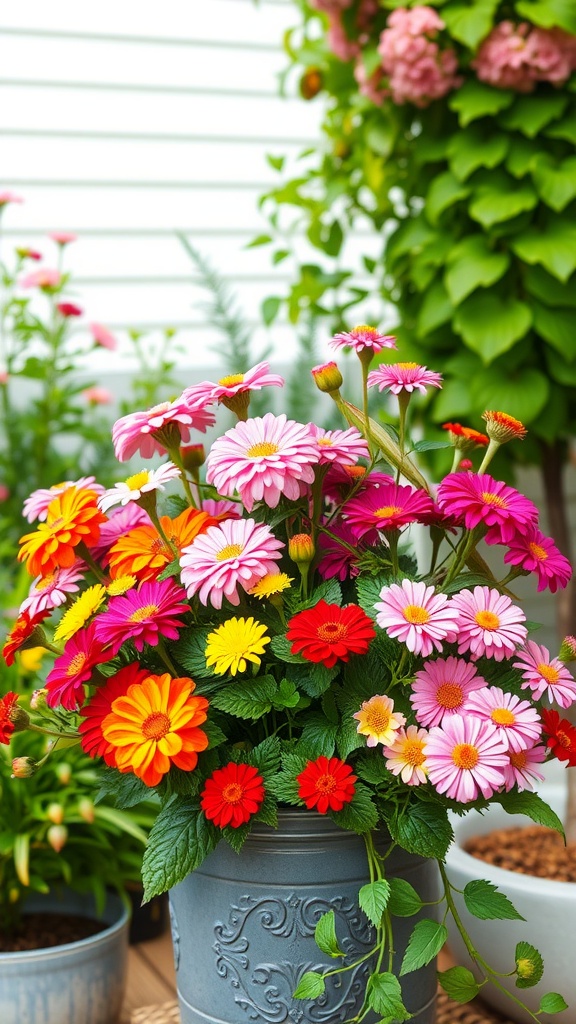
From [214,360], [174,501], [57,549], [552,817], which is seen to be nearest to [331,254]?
[214,360]

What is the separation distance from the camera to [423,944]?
1.97 ft

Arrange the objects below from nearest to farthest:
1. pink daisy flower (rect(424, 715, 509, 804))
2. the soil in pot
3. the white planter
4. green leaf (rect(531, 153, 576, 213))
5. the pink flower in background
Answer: pink daisy flower (rect(424, 715, 509, 804))
the white planter
the soil in pot
green leaf (rect(531, 153, 576, 213))
the pink flower in background

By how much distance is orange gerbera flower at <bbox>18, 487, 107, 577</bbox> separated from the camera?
2.17 ft

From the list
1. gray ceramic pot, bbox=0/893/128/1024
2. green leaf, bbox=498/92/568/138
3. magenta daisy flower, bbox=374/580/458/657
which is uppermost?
green leaf, bbox=498/92/568/138

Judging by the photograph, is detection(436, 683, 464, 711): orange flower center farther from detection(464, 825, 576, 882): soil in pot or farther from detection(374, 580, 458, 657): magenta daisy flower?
detection(464, 825, 576, 882): soil in pot

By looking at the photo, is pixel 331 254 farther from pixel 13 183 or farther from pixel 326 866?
pixel 326 866

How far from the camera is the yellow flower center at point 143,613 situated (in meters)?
0.60

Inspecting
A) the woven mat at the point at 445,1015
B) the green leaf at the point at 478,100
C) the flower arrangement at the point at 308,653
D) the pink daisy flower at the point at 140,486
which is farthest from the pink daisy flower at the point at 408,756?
the green leaf at the point at 478,100

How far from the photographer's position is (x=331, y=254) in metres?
1.60

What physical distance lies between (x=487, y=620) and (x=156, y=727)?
8.1 inches

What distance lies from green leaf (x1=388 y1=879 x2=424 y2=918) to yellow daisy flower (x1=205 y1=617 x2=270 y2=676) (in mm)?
164

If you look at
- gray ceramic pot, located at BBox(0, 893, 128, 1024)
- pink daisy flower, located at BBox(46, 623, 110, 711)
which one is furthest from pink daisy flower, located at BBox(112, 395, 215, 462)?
gray ceramic pot, located at BBox(0, 893, 128, 1024)

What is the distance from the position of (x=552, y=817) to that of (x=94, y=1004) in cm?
48

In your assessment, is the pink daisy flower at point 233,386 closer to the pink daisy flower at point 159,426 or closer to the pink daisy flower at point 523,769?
the pink daisy flower at point 159,426
